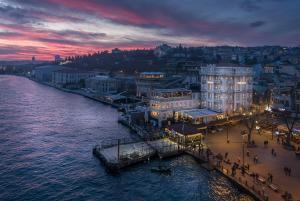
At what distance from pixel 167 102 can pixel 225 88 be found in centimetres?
1350

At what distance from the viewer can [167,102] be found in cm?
6228

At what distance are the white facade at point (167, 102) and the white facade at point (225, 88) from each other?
4.31m

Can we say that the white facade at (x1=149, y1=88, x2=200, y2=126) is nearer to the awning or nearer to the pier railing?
the awning

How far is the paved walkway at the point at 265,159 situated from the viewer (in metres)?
30.9

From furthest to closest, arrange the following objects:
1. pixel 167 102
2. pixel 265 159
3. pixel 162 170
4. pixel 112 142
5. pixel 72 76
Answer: pixel 72 76, pixel 167 102, pixel 112 142, pixel 265 159, pixel 162 170

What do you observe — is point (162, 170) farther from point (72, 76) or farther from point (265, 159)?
point (72, 76)

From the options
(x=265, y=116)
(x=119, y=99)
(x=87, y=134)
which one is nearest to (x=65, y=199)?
(x=87, y=134)

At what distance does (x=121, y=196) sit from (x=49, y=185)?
9288 mm

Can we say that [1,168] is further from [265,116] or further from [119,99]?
[119,99]

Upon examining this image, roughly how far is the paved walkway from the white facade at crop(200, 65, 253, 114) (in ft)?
36.7

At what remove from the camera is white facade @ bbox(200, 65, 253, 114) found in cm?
6406

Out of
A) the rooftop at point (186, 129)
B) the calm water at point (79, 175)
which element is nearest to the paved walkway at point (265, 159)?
the rooftop at point (186, 129)

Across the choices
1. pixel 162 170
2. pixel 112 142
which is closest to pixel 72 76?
pixel 112 142

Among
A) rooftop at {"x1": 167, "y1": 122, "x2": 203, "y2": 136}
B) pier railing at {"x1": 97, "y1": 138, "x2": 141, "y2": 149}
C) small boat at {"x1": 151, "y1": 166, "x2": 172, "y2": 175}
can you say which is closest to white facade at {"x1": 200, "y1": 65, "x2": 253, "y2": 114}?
rooftop at {"x1": 167, "y1": 122, "x2": 203, "y2": 136}
